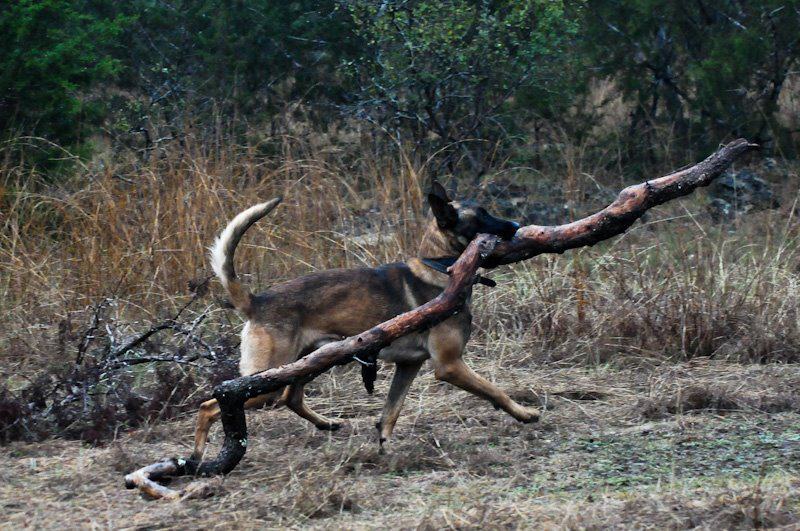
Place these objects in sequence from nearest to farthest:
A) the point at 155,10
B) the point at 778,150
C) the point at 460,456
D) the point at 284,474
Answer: the point at 284,474 → the point at 460,456 → the point at 778,150 → the point at 155,10

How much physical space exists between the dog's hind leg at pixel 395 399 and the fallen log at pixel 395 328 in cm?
94

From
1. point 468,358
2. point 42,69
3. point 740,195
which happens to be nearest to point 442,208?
point 468,358

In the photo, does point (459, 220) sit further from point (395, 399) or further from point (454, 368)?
point (395, 399)

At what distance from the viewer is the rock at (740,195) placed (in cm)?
1150

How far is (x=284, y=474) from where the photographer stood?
5.07 metres

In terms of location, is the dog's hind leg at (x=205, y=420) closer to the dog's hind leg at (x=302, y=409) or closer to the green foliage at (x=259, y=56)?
the dog's hind leg at (x=302, y=409)

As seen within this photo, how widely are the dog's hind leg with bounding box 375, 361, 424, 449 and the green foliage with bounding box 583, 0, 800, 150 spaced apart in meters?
7.64

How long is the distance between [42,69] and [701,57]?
307 inches

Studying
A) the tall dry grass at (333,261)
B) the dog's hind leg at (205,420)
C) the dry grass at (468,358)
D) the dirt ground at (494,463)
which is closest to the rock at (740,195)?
the dry grass at (468,358)

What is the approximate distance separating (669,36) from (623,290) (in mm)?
6456

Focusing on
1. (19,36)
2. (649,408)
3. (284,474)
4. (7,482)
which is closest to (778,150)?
(649,408)

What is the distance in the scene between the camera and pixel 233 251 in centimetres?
559

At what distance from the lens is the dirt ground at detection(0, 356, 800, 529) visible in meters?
4.34

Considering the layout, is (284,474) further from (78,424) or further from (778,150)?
(778,150)
